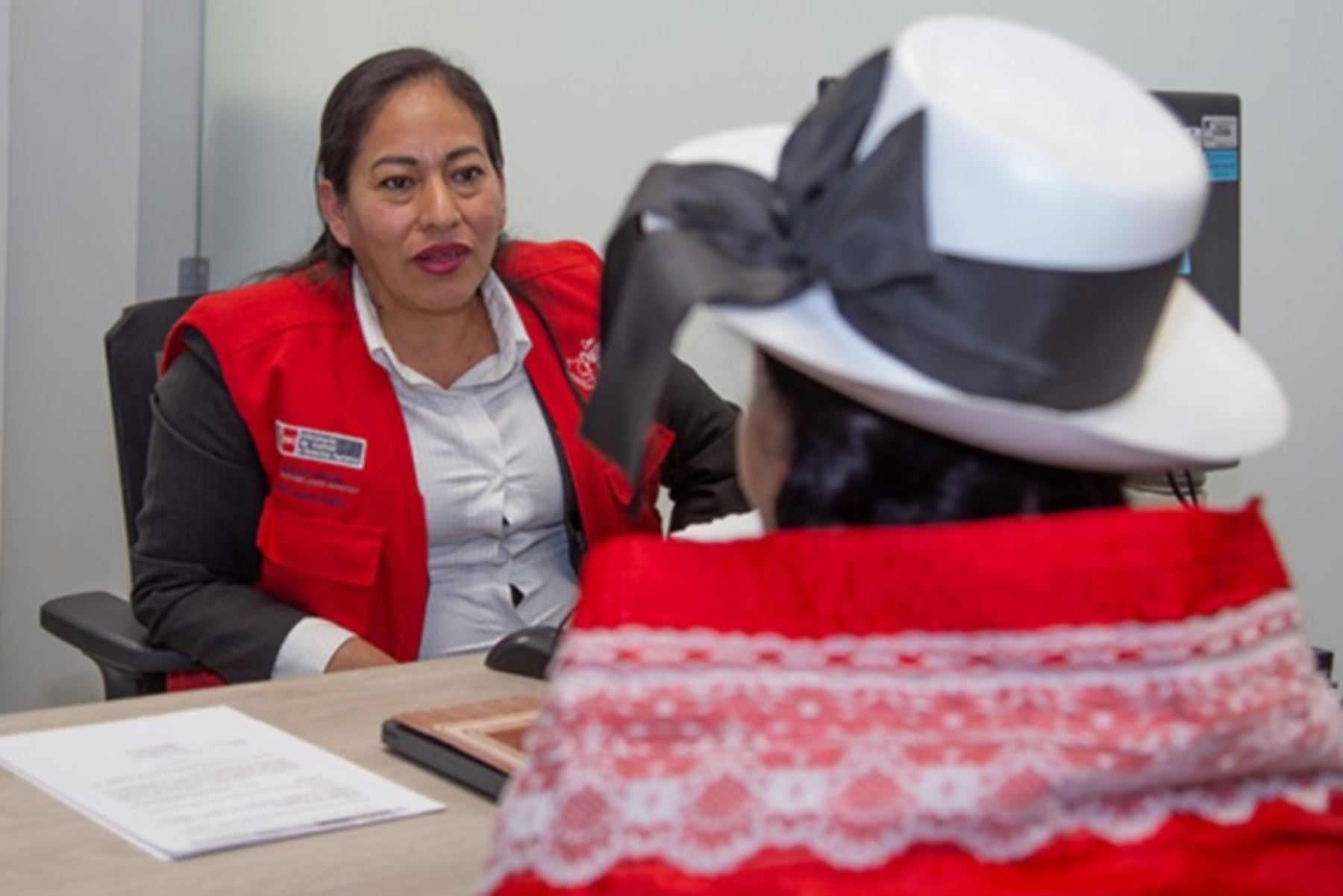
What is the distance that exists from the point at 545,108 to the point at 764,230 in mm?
2381

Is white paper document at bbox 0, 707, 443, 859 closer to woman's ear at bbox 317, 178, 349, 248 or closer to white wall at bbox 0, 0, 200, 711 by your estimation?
A: woman's ear at bbox 317, 178, 349, 248

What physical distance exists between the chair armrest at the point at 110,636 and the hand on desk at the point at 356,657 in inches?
7.3

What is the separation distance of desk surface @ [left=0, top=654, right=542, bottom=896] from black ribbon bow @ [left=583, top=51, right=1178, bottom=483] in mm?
566

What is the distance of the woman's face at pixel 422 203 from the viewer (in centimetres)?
231

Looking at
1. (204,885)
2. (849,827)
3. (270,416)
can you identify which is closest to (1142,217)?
(849,827)

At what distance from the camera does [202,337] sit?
2260 millimetres

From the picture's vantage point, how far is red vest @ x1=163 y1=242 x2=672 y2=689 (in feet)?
7.20

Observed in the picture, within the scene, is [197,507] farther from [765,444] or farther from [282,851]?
[765,444]

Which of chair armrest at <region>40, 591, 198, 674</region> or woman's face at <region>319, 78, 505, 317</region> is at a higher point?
woman's face at <region>319, 78, 505, 317</region>

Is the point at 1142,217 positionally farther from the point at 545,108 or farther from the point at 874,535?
the point at 545,108

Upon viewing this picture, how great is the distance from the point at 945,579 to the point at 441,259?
157 cm

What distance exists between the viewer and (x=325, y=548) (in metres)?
2.19

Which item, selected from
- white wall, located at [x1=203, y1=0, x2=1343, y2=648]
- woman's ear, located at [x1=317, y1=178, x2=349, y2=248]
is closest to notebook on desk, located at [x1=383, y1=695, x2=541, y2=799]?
white wall, located at [x1=203, y1=0, x2=1343, y2=648]

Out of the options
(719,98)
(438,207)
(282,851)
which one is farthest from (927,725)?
(719,98)
